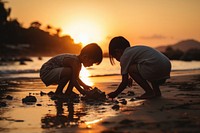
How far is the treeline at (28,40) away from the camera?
81.5 m

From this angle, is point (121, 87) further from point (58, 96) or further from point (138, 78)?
point (58, 96)

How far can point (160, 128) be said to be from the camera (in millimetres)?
3551

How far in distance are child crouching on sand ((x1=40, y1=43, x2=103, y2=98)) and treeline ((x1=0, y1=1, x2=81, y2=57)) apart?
2754 inches

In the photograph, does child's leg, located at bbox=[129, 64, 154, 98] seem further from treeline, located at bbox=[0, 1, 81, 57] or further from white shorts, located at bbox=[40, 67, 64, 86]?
treeline, located at bbox=[0, 1, 81, 57]

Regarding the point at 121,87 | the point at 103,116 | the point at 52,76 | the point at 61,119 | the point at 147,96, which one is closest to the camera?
the point at 61,119

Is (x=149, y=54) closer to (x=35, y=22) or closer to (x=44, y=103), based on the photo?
(x=44, y=103)

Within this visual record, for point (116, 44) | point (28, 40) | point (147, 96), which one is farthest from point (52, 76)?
point (28, 40)

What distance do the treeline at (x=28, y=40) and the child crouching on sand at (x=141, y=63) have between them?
233 ft

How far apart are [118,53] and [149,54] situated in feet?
1.72

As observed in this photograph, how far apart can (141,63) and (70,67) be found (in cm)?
143

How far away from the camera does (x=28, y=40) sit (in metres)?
124

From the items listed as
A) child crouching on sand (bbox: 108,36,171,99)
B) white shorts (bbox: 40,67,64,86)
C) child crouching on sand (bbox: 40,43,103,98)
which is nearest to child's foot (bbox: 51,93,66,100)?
child crouching on sand (bbox: 40,43,103,98)

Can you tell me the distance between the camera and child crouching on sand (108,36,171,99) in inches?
237

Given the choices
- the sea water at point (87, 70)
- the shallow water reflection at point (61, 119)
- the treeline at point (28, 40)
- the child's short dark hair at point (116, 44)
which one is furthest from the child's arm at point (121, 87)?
the treeline at point (28, 40)
